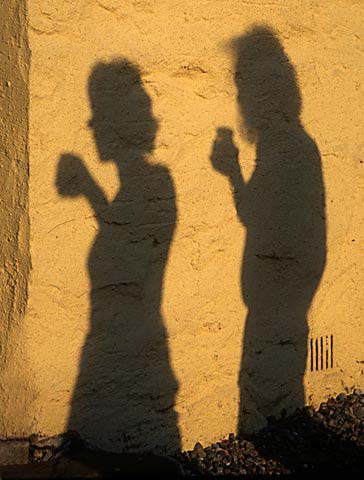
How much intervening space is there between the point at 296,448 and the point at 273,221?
3.71ft

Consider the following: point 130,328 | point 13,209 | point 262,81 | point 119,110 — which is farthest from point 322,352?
point 13,209

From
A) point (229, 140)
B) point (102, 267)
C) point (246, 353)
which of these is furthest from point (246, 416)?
point (229, 140)

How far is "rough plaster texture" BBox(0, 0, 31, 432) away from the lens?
3910 millimetres

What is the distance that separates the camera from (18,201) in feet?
12.9

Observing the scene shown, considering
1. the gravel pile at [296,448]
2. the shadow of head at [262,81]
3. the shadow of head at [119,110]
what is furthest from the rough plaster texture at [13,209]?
the shadow of head at [262,81]

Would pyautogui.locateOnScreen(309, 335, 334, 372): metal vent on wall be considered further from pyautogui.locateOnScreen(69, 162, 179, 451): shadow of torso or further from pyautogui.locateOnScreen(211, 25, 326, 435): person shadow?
pyautogui.locateOnScreen(69, 162, 179, 451): shadow of torso

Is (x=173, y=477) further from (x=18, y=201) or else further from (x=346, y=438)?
(x=18, y=201)

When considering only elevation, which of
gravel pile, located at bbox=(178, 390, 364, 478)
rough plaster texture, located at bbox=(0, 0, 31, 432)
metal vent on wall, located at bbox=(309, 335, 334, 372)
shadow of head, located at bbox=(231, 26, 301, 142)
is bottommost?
gravel pile, located at bbox=(178, 390, 364, 478)

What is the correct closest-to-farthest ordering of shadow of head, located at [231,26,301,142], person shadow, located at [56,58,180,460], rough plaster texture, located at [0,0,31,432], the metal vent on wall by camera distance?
rough plaster texture, located at [0,0,31,432], person shadow, located at [56,58,180,460], shadow of head, located at [231,26,301,142], the metal vent on wall

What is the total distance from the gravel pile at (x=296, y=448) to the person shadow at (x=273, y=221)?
89 millimetres

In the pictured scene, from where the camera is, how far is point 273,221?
4438 mm

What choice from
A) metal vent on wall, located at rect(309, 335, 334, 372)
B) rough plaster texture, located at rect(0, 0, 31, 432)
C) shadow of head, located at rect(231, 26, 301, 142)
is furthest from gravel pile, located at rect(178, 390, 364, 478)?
shadow of head, located at rect(231, 26, 301, 142)

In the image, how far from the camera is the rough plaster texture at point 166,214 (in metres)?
3.95

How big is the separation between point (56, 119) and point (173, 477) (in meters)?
1.66
